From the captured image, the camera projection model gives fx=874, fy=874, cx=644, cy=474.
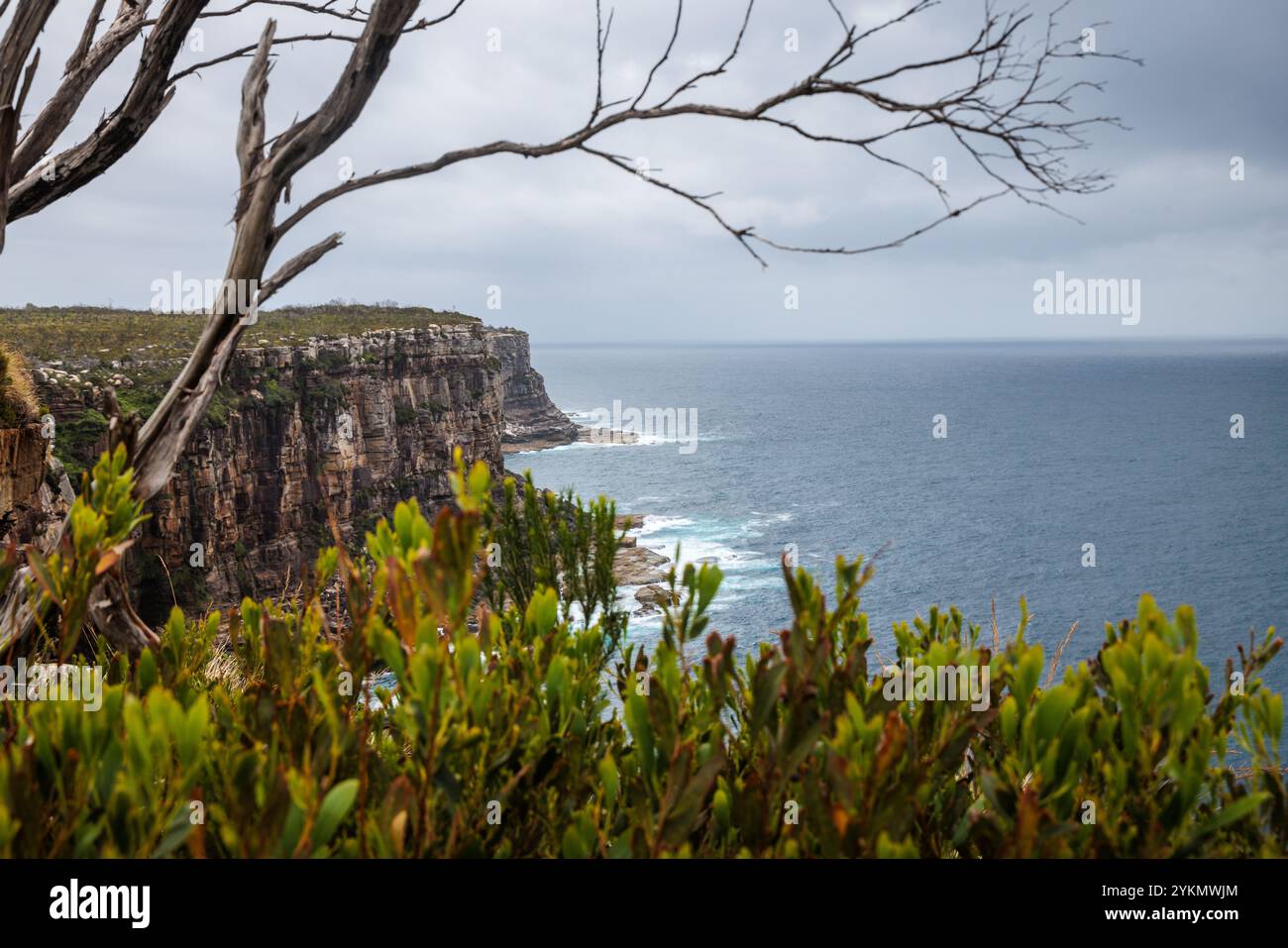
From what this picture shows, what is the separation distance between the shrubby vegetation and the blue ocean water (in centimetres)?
1799

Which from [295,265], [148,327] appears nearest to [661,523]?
[148,327]

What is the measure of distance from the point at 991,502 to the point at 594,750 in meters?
91.3

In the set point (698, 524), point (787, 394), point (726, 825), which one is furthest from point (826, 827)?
point (787, 394)

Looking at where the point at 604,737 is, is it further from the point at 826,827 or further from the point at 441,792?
the point at 826,827

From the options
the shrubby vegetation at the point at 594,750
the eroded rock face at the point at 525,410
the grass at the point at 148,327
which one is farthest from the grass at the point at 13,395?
the eroded rock face at the point at 525,410

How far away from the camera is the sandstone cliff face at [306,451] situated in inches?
1578

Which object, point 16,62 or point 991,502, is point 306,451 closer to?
point 16,62

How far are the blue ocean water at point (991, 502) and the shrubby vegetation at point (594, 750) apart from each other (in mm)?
17994

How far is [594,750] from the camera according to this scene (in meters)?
2.25

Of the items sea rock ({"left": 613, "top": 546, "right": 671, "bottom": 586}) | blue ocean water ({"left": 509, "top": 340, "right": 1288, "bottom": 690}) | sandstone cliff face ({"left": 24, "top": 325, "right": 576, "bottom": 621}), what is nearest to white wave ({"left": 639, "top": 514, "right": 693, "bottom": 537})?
blue ocean water ({"left": 509, "top": 340, "right": 1288, "bottom": 690})

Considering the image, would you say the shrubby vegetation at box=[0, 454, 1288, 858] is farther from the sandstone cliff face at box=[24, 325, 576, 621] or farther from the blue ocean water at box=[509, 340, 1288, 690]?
the sandstone cliff face at box=[24, 325, 576, 621]

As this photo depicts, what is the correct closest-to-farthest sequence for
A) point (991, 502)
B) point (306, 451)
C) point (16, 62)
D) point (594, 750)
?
point (594, 750), point (16, 62), point (306, 451), point (991, 502)

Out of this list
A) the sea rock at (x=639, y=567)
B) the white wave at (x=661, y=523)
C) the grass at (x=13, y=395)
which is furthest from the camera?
the white wave at (x=661, y=523)

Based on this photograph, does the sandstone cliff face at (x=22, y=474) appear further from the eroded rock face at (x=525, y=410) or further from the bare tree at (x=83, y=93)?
the eroded rock face at (x=525, y=410)
